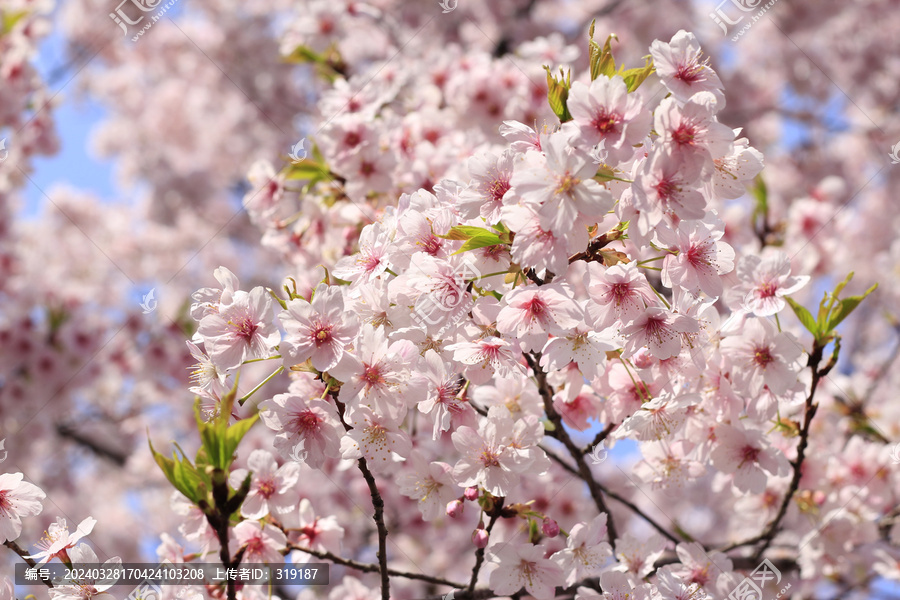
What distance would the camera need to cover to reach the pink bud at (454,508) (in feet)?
5.68

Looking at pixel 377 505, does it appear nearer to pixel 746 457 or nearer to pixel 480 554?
pixel 480 554

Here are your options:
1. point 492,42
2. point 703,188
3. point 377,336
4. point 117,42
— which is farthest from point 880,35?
point 117,42

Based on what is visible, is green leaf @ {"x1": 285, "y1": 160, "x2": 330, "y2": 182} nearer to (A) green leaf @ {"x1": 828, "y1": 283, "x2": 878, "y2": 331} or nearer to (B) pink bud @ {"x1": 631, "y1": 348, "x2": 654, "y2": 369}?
(B) pink bud @ {"x1": 631, "y1": 348, "x2": 654, "y2": 369}

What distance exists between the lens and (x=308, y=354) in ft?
5.06

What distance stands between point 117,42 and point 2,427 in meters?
6.22

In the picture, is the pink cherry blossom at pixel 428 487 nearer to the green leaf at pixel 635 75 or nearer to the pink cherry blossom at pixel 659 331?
the pink cherry blossom at pixel 659 331

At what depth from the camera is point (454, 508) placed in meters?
1.74

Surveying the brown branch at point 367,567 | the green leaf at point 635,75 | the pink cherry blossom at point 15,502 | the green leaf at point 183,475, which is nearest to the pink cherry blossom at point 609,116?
the green leaf at point 635,75

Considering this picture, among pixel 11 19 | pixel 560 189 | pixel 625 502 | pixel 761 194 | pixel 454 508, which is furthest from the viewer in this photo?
pixel 11 19

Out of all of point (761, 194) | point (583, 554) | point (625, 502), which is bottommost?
point (583, 554)

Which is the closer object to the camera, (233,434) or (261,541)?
(233,434)

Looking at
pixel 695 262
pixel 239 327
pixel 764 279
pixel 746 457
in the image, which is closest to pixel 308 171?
pixel 239 327

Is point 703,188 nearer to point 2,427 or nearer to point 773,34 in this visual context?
point 2,427

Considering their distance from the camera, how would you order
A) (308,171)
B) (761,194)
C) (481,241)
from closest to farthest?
(481,241)
(308,171)
(761,194)
